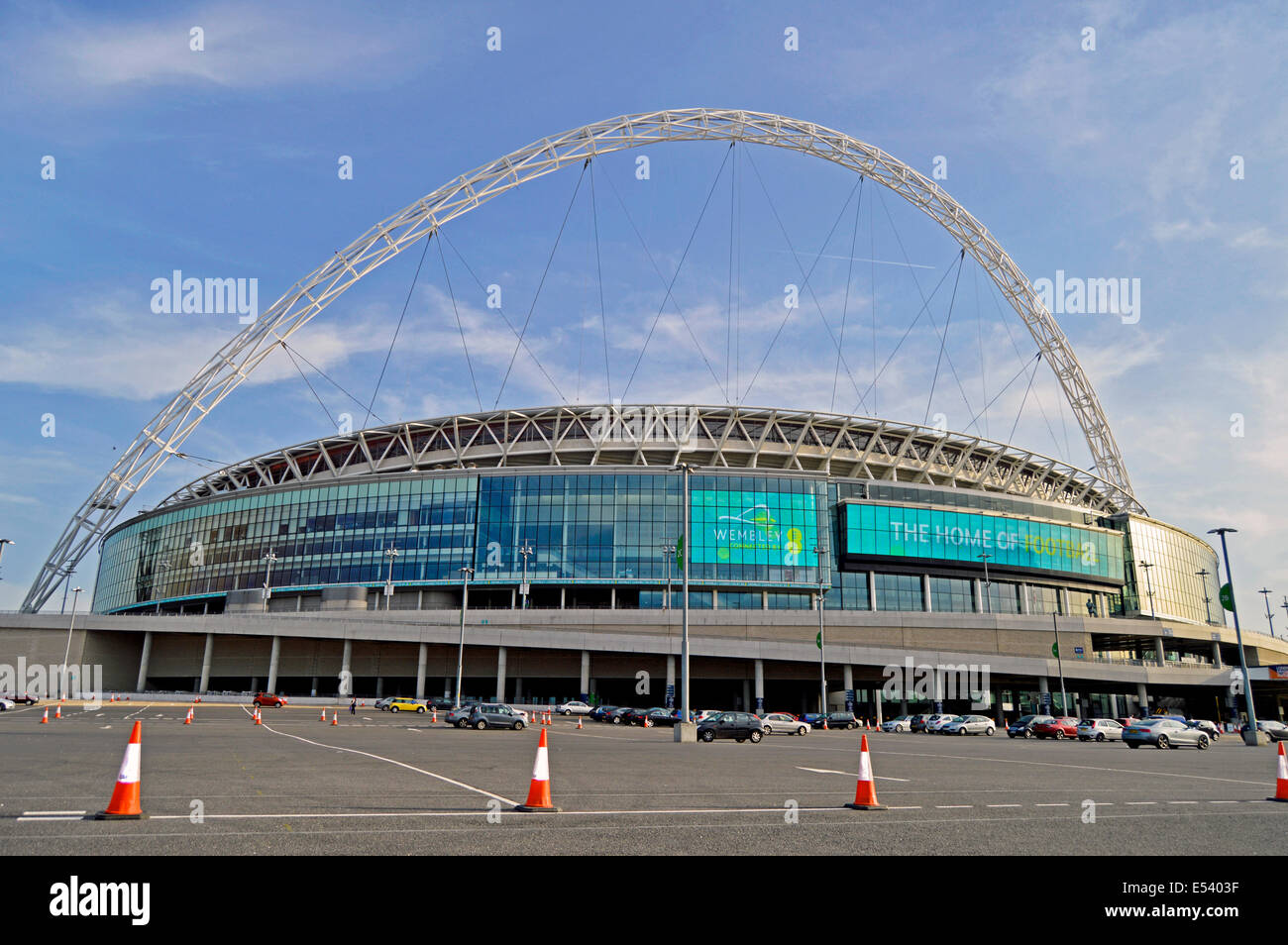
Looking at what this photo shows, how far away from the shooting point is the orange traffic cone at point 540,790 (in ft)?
37.3

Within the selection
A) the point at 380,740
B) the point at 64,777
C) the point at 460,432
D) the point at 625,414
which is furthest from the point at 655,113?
the point at 64,777

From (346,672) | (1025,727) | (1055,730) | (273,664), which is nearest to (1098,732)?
(1055,730)

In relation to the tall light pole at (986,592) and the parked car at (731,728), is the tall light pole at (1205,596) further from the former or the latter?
the parked car at (731,728)

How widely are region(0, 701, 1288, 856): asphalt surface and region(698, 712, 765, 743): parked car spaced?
56.4ft

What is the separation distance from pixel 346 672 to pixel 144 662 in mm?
23996

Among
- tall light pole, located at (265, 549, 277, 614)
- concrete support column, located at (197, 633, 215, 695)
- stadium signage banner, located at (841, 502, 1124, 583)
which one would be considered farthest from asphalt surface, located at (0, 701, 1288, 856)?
tall light pole, located at (265, 549, 277, 614)

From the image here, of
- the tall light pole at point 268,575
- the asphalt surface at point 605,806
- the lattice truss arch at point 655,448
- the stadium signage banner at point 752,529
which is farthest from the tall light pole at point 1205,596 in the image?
the tall light pole at point 268,575

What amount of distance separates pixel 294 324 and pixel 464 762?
9411cm

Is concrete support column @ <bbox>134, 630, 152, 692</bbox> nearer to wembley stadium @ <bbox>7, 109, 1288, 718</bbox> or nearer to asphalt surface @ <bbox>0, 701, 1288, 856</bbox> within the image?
wembley stadium @ <bbox>7, 109, 1288, 718</bbox>

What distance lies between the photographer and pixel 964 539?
331ft

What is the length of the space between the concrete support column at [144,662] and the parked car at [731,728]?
73775mm
